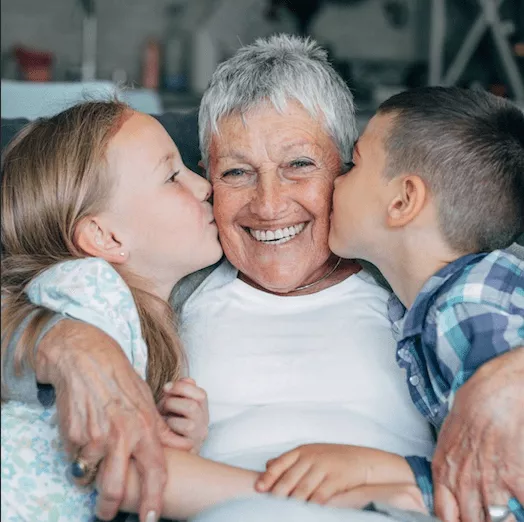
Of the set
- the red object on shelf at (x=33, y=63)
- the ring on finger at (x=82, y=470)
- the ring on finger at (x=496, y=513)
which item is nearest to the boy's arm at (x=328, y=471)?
the ring on finger at (x=496, y=513)

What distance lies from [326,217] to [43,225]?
0.54 m

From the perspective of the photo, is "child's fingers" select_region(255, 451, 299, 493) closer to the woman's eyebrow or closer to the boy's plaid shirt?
the boy's plaid shirt

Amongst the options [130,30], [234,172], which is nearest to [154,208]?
[234,172]

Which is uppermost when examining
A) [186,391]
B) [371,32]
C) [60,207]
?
[60,207]

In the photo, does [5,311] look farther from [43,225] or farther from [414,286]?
[414,286]

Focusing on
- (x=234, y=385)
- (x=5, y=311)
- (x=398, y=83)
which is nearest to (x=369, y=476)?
(x=234, y=385)

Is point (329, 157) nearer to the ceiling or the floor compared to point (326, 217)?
nearer to the ceiling

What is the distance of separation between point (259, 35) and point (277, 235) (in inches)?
164

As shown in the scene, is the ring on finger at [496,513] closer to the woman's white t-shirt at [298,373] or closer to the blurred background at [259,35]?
the woman's white t-shirt at [298,373]

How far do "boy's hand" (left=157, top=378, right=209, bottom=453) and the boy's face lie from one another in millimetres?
396

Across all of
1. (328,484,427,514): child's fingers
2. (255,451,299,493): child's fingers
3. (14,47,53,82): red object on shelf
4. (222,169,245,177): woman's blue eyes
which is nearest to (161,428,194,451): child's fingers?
(255,451,299,493): child's fingers

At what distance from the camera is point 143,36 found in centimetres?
557

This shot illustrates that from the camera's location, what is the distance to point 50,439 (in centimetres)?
138

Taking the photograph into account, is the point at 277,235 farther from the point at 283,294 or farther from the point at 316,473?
the point at 316,473
